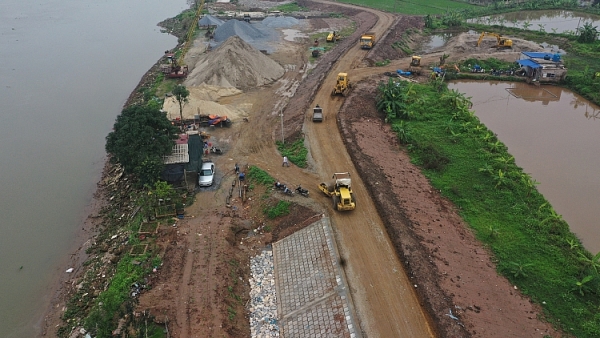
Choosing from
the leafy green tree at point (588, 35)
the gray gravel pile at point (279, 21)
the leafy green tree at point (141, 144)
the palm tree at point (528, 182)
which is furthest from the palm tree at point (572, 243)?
the gray gravel pile at point (279, 21)

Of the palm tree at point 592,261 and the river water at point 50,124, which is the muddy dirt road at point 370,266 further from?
the river water at point 50,124

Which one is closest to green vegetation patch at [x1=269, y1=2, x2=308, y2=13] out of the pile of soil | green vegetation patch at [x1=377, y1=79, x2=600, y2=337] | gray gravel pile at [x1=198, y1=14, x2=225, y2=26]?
gray gravel pile at [x1=198, y1=14, x2=225, y2=26]

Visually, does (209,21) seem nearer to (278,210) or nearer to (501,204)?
(278,210)

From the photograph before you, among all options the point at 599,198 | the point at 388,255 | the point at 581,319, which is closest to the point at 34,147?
the point at 388,255

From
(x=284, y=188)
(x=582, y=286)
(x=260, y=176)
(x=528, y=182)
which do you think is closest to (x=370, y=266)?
(x=284, y=188)

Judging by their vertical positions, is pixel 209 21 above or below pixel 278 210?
above
